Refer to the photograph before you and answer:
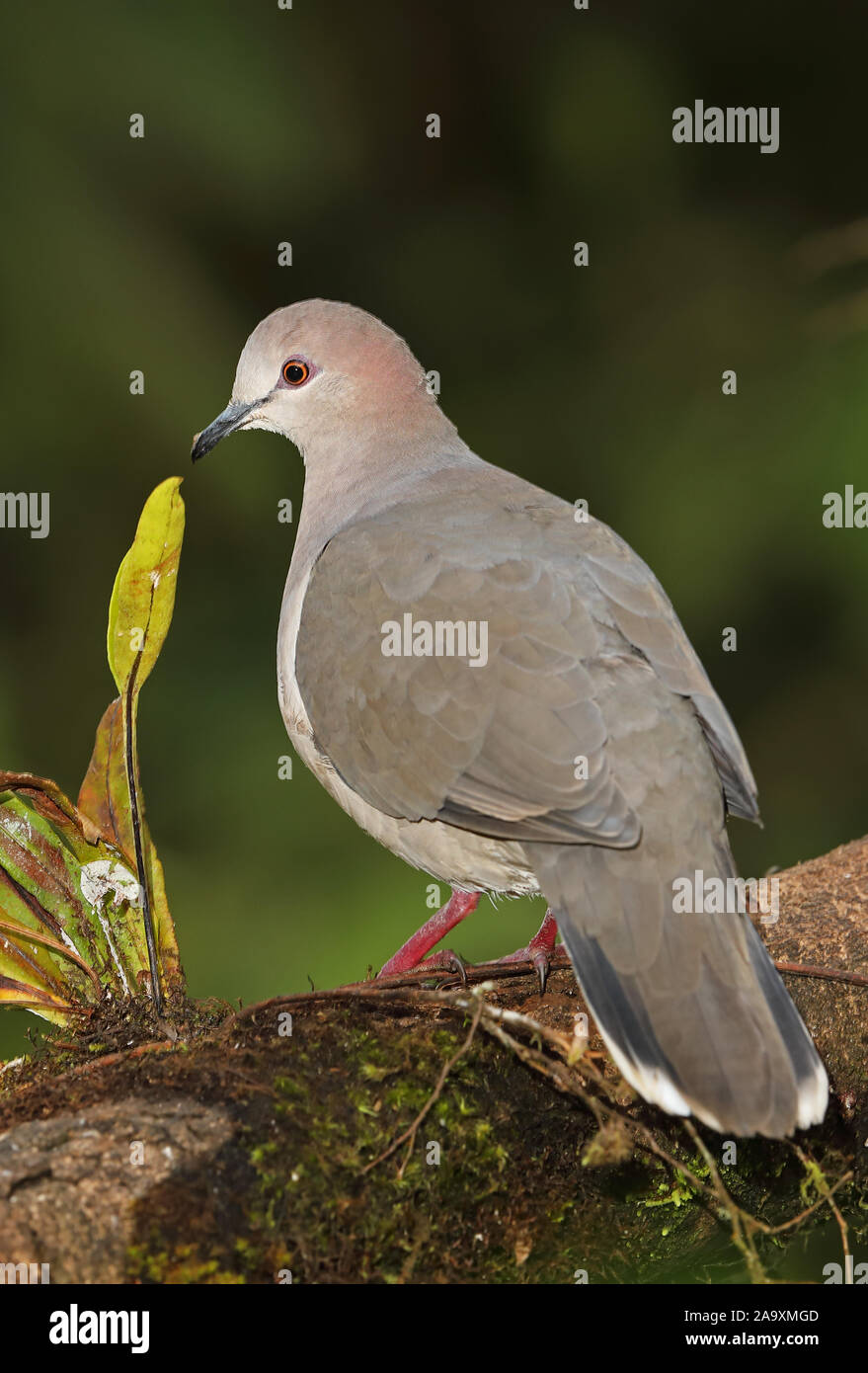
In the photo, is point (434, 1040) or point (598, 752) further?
point (598, 752)

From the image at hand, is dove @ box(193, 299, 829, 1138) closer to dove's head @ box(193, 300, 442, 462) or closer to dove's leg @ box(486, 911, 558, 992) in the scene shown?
dove's leg @ box(486, 911, 558, 992)

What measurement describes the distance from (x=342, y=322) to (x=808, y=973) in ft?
7.16

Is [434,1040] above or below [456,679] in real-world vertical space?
below

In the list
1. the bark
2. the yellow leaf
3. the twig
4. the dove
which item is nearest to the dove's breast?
the dove

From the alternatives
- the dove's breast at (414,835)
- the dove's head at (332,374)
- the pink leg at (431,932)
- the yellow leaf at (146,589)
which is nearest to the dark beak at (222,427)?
the dove's head at (332,374)

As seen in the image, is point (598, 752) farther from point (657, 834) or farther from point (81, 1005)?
point (81, 1005)

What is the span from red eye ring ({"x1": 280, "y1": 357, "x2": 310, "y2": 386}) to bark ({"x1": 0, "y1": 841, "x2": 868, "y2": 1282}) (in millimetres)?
1864

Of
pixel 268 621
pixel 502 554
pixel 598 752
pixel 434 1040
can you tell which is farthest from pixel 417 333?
pixel 434 1040

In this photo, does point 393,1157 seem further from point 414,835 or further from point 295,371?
point 295,371

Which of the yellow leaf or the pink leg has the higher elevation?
the yellow leaf

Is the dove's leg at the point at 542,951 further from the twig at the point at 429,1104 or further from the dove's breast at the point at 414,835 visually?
the twig at the point at 429,1104

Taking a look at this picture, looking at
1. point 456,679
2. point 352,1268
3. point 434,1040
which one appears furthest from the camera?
point 456,679

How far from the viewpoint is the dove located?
7.28 ft

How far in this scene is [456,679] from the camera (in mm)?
2660
